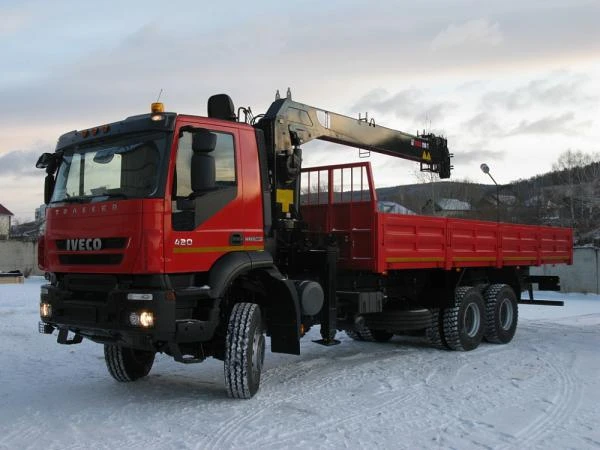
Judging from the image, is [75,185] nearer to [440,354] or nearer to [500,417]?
[500,417]

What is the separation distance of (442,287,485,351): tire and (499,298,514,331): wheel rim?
0.63m

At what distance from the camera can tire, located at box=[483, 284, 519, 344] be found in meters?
10.0

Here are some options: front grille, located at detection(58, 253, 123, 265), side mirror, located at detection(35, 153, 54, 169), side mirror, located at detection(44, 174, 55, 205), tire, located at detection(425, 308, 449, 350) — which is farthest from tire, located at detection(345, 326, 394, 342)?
side mirror, located at detection(35, 153, 54, 169)

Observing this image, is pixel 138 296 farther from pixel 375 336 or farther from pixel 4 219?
pixel 4 219

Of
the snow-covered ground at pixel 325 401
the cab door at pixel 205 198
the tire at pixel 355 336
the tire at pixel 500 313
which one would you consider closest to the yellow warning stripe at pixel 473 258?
the tire at pixel 500 313

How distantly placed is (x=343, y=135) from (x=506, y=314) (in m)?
4.33

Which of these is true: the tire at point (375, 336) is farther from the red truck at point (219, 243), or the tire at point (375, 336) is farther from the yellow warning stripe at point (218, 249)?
the yellow warning stripe at point (218, 249)

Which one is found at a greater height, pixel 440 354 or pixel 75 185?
pixel 75 185

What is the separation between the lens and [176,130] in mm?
5848

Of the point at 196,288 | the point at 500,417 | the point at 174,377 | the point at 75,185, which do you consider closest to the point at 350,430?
the point at 500,417

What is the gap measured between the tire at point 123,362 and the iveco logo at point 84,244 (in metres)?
1.49

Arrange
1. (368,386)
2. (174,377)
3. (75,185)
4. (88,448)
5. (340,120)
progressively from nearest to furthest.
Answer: (88,448) < (75,185) < (368,386) < (174,377) < (340,120)

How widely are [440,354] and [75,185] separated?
562 centimetres

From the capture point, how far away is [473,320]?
32.3 ft
